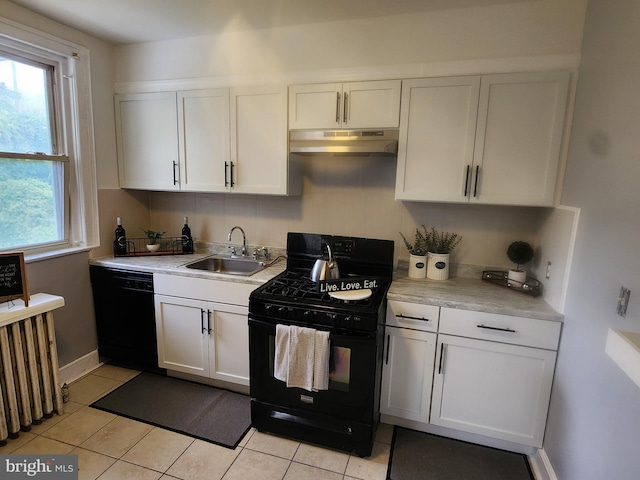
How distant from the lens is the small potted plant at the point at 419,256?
2.38 metres

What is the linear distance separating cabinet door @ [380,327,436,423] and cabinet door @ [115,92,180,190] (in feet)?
6.64

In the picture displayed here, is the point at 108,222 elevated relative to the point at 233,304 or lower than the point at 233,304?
elevated

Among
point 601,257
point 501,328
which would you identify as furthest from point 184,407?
point 601,257

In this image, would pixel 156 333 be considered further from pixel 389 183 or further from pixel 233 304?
pixel 389 183

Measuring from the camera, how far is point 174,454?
195cm

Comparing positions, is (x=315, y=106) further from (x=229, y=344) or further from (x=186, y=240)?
(x=229, y=344)

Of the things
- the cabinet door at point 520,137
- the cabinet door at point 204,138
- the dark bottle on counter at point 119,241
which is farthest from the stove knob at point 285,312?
the dark bottle on counter at point 119,241

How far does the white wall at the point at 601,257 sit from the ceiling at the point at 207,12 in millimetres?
727

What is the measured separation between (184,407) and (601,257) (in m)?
2.54

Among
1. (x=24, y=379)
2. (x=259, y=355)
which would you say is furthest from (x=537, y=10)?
(x=24, y=379)

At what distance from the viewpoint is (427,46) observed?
6.89 ft

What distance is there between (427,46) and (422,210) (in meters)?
1.05

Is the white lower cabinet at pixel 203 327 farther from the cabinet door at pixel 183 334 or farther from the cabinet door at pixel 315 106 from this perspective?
the cabinet door at pixel 315 106

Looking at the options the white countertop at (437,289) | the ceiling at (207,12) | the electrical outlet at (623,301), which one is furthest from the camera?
the ceiling at (207,12)
